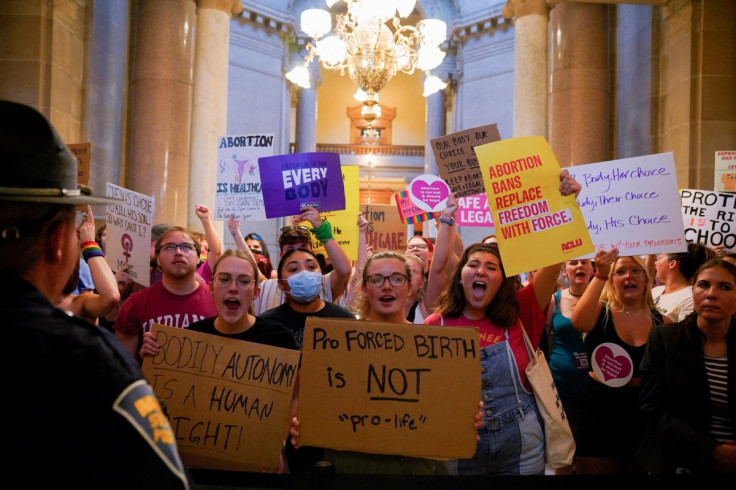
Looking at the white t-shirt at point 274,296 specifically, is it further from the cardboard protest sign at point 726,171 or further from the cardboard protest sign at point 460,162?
the cardboard protest sign at point 726,171

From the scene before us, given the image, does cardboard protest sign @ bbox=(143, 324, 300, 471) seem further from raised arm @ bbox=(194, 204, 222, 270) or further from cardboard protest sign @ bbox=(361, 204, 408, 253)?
cardboard protest sign @ bbox=(361, 204, 408, 253)

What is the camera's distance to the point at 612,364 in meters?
3.90

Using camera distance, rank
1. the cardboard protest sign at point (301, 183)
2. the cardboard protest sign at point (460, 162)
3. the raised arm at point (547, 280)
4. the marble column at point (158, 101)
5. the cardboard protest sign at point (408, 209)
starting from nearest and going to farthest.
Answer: the raised arm at point (547, 280)
the cardboard protest sign at point (460, 162)
the cardboard protest sign at point (301, 183)
the cardboard protest sign at point (408, 209)
the marble column at point (158, 101)

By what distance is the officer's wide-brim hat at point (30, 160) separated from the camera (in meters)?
1.28

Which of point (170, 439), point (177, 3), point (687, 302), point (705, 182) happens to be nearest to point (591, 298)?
point (687, 302)

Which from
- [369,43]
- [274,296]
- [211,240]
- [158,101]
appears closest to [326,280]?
[274,296]

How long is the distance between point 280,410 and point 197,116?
327 inches

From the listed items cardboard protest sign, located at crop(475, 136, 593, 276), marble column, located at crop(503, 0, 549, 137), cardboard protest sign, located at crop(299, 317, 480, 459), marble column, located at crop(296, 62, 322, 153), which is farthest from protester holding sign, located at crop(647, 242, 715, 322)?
marble column, located at crop(296, 62, 322, 153)

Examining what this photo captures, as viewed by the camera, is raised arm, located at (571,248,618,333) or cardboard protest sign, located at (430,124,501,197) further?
cardboard protest sign, located at (430,124,501,197)

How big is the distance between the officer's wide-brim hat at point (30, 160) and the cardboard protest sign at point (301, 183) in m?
4.25

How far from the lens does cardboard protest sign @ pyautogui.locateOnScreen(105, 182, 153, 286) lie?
15.8 ft

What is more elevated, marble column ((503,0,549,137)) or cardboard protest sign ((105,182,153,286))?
marble column ((503,0,549,137))

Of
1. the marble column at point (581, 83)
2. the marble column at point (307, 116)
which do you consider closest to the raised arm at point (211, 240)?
the marble column at point (581, 83)

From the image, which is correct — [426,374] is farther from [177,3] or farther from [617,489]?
[177,3]
